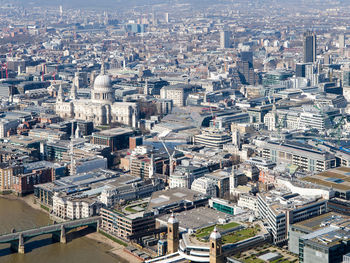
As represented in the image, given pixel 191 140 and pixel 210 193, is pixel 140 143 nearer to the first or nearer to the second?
pixel 191 140

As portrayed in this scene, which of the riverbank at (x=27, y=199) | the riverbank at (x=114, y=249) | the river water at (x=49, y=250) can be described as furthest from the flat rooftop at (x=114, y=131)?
the river water at (x=49, y=250)

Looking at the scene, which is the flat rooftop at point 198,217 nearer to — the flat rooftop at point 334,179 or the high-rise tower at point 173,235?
the high-rise tower at point 173,235

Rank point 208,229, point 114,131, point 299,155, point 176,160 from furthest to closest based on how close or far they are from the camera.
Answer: point 114,131 < point 176,160 < point 299,155 < point 208,229

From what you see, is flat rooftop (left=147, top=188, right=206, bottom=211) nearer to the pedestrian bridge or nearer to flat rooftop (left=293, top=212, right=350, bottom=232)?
the pedestrian bridge

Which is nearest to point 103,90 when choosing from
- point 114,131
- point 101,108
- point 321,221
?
point 101,108

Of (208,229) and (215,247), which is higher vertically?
(215,247)

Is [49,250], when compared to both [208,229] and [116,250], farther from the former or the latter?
[208,229]

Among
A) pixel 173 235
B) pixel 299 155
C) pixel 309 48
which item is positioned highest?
pixel 309 48
